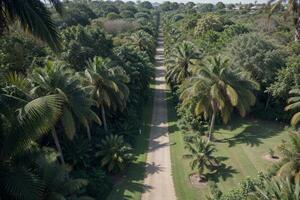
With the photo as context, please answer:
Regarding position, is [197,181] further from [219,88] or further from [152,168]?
[219,88]

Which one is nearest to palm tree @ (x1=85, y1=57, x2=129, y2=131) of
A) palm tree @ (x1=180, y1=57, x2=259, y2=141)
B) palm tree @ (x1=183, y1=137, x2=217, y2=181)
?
palm tree @ (x1=180, y1=57, x2=259, y2=141)

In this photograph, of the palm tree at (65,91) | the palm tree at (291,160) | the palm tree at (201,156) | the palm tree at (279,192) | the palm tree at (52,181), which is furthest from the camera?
the palm tree at (201,156)

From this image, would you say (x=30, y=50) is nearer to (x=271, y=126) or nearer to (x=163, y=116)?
(x=163, y=116)

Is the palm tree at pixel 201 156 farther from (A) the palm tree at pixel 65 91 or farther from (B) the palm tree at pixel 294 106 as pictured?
(A) the palm tree at pixel 65 91

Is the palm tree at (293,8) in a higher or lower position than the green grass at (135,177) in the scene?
higher

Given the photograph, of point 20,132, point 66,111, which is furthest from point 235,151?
point 20,132

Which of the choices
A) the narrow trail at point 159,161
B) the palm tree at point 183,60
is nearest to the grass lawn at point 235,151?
the narrow trail at point 159,161

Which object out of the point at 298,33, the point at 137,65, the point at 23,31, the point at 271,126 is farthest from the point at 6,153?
the point at 298,33
